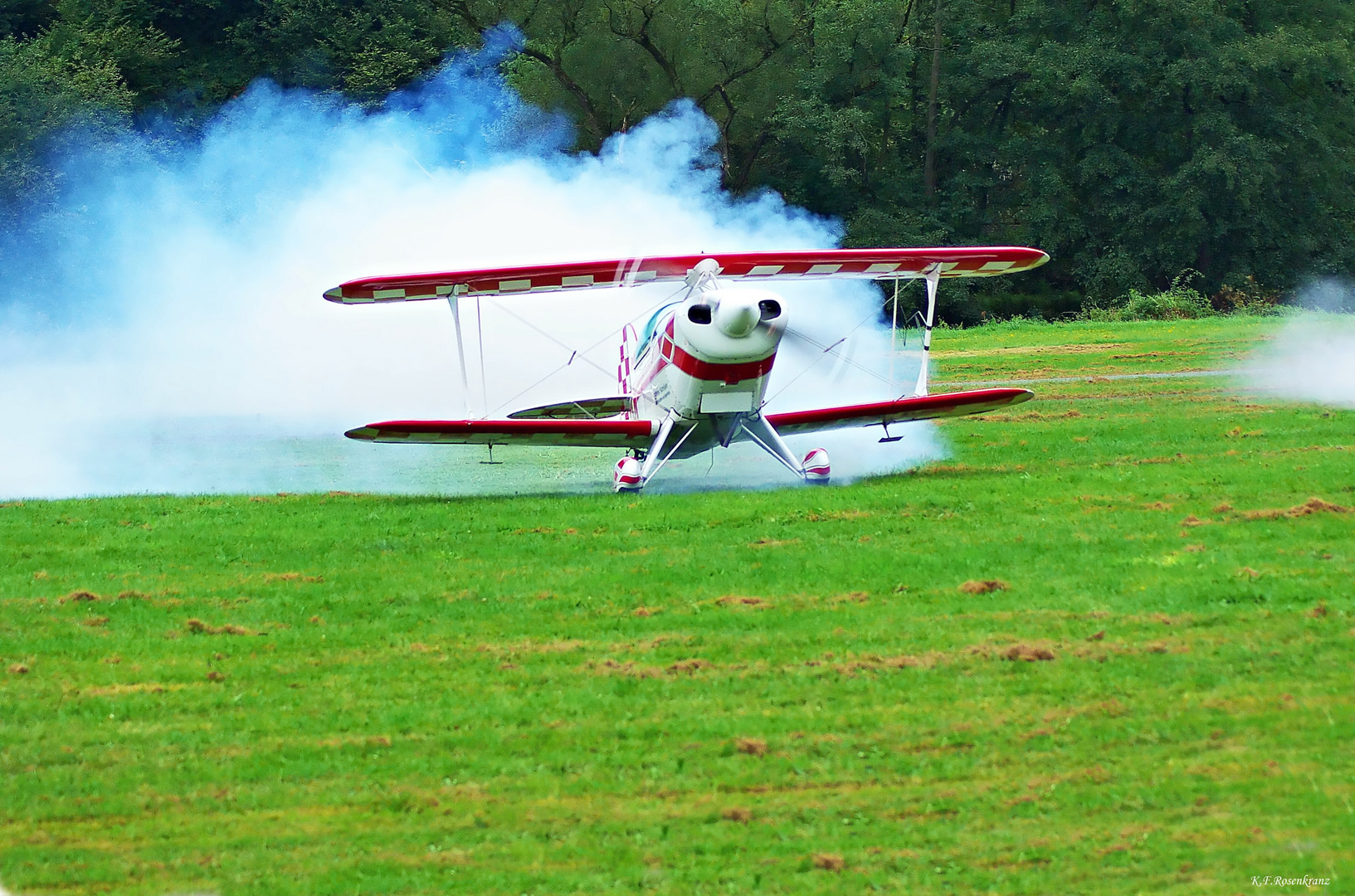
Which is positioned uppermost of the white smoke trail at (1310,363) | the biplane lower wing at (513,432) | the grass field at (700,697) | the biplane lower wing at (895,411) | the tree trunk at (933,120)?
the tree trunk at (933,120)

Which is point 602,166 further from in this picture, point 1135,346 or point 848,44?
point 848,44

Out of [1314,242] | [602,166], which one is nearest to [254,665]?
[602,166]

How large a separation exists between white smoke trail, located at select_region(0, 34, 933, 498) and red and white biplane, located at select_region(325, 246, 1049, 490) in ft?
3.59

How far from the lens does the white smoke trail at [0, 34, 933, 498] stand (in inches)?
811

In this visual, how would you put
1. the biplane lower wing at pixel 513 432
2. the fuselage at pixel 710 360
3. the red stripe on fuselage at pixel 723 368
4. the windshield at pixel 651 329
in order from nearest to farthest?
1. the fuselage at pixel 710 360
2. the red stripe on fuselage at pixel 723 368
3. the biplane lower wing at pixel 513 432
4. the windshield at pixel 651 329

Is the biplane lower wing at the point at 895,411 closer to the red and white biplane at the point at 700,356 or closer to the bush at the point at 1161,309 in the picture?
the red and white biplane at the point at 700,356

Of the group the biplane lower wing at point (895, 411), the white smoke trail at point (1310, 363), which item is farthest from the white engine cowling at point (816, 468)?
the white smoke trail at point (1310, 363)

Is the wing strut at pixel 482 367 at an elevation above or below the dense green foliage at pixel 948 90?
below

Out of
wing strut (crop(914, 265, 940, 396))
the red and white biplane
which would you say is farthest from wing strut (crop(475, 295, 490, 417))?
wing strut (crop(914, 265, 940, 396))

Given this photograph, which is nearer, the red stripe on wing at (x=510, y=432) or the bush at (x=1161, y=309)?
the red stripe on wing at (x=510, y=432)

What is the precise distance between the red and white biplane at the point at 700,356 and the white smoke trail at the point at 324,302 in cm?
109

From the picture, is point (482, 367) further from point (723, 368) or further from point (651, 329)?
point (651, 329)

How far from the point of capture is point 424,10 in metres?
51.9

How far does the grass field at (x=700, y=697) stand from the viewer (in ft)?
20.2
